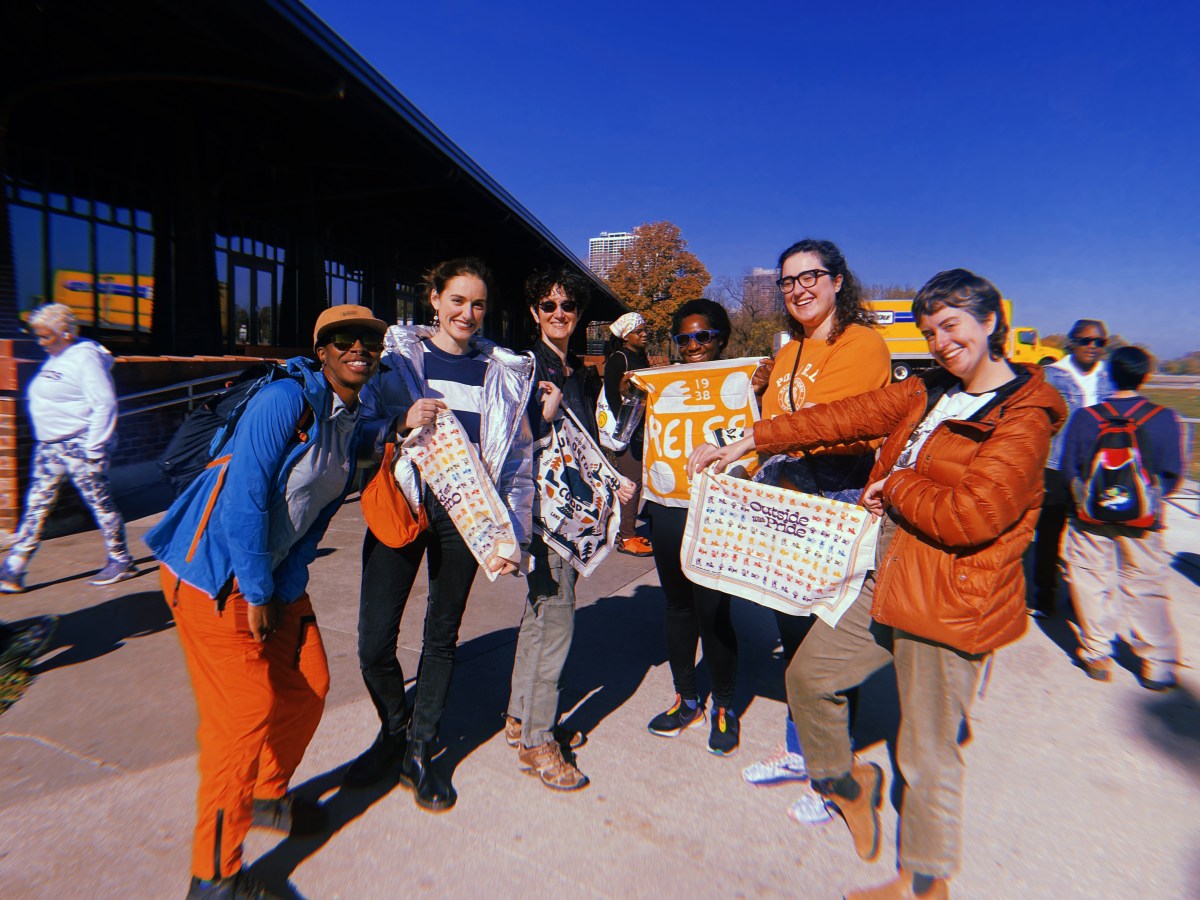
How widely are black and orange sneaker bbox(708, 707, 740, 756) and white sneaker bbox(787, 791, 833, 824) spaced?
1.43 feet

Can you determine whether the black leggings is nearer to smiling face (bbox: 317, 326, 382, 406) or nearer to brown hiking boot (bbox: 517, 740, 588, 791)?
brown hiking boot (bbox: 517, 740, 588, 791)

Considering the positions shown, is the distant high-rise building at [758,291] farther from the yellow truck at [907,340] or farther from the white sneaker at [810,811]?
the white sneaker at [810,811]

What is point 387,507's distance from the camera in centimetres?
248

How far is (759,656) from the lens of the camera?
4.22m

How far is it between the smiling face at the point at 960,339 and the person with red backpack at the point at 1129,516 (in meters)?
2.76

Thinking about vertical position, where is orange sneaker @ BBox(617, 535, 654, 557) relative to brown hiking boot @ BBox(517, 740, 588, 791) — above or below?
below

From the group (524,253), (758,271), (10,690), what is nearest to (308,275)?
(524,253)

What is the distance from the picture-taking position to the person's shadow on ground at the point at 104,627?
149 inches

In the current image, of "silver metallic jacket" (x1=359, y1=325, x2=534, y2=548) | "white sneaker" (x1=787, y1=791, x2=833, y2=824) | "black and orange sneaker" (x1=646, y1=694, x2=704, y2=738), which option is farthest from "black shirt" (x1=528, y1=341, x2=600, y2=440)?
"white sneaker" (x1=787, y1=791, x2=833, y2=824)

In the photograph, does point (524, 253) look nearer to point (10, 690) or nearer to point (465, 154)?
point (465, 154)

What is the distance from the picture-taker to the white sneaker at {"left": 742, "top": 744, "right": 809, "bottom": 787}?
283 cm

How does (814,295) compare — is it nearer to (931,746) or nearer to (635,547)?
(931,746)

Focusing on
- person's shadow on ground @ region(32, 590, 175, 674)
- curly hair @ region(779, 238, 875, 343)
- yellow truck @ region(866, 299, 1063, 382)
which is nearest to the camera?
curly hair @ region(779, 238, 875, 343)

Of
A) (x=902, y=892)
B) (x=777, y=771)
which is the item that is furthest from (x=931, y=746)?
(x=777, y=771)
